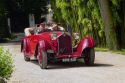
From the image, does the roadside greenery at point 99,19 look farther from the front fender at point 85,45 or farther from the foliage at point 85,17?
the front fender at point 85,45

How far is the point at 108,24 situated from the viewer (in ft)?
85.4

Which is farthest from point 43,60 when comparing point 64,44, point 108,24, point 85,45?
point 108,24

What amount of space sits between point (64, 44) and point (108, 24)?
718cm

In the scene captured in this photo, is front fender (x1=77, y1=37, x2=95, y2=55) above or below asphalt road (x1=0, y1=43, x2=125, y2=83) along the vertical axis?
above

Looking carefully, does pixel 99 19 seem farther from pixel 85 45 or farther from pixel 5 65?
pixel 5 65

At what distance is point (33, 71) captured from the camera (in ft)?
58.8

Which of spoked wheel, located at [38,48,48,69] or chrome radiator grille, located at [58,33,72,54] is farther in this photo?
chrome radiator grille, located at [58,33,72,54]

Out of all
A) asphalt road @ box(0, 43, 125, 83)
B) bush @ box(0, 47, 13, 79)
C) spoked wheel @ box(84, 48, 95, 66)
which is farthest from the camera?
spoked wheel @ box(84, 48, 95, 66)

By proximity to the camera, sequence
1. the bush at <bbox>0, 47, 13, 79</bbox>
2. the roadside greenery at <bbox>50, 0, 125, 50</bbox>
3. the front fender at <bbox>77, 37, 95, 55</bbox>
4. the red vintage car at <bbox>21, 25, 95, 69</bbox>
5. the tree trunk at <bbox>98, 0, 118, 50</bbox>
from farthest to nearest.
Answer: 1. the roadside greenery at <bbox>50, 0, 125, 50</bbox>
2. the tree trunk at <bbox>98, 0, 118, 50</bbox>
3. the front fender at <bbox>77, 37, 95, 55</bbox>
4. the red vintage car at <bbox>21, 25, 95, 69</bbox>
5. the bush at <bbox>0, 47, 13, 79</bbox>

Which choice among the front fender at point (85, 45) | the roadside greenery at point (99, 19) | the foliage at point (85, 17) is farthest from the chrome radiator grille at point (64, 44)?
the foliage at point (85, 17)

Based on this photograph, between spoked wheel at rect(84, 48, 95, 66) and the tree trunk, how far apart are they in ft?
21.2

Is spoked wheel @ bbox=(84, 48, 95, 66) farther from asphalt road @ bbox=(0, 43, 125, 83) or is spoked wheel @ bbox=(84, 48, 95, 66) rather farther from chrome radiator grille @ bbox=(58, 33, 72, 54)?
chrome radiator grille @ bbox=(58, 33, 72, 54)

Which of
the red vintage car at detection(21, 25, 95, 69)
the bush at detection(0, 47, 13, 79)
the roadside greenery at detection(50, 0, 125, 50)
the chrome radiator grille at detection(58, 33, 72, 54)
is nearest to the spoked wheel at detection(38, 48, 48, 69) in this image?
the red vintage car at detection(21, 25, 95, 69)

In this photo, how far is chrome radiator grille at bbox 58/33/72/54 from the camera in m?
19.2
